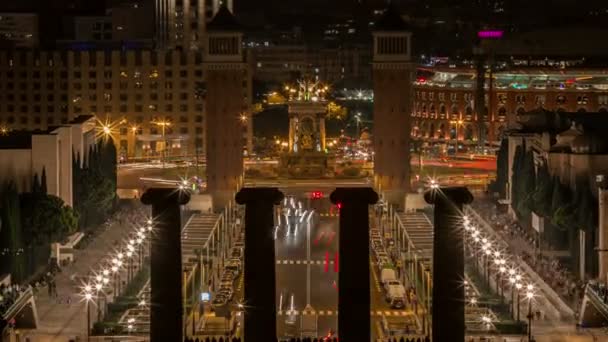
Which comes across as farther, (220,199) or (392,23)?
(220,199)

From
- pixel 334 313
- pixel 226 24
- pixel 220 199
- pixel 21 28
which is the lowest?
pixel 334 313

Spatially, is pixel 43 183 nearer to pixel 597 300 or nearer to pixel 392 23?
pixel 392 23

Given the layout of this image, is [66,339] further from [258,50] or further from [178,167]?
[258,50]

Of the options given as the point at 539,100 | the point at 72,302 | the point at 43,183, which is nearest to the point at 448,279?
the point at 72,302

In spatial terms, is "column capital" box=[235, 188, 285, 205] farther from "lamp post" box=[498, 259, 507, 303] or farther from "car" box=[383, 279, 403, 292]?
"car" box=[383, 279, 403, 292]

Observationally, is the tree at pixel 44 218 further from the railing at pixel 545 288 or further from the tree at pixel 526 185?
the tree at pixel 526 185
